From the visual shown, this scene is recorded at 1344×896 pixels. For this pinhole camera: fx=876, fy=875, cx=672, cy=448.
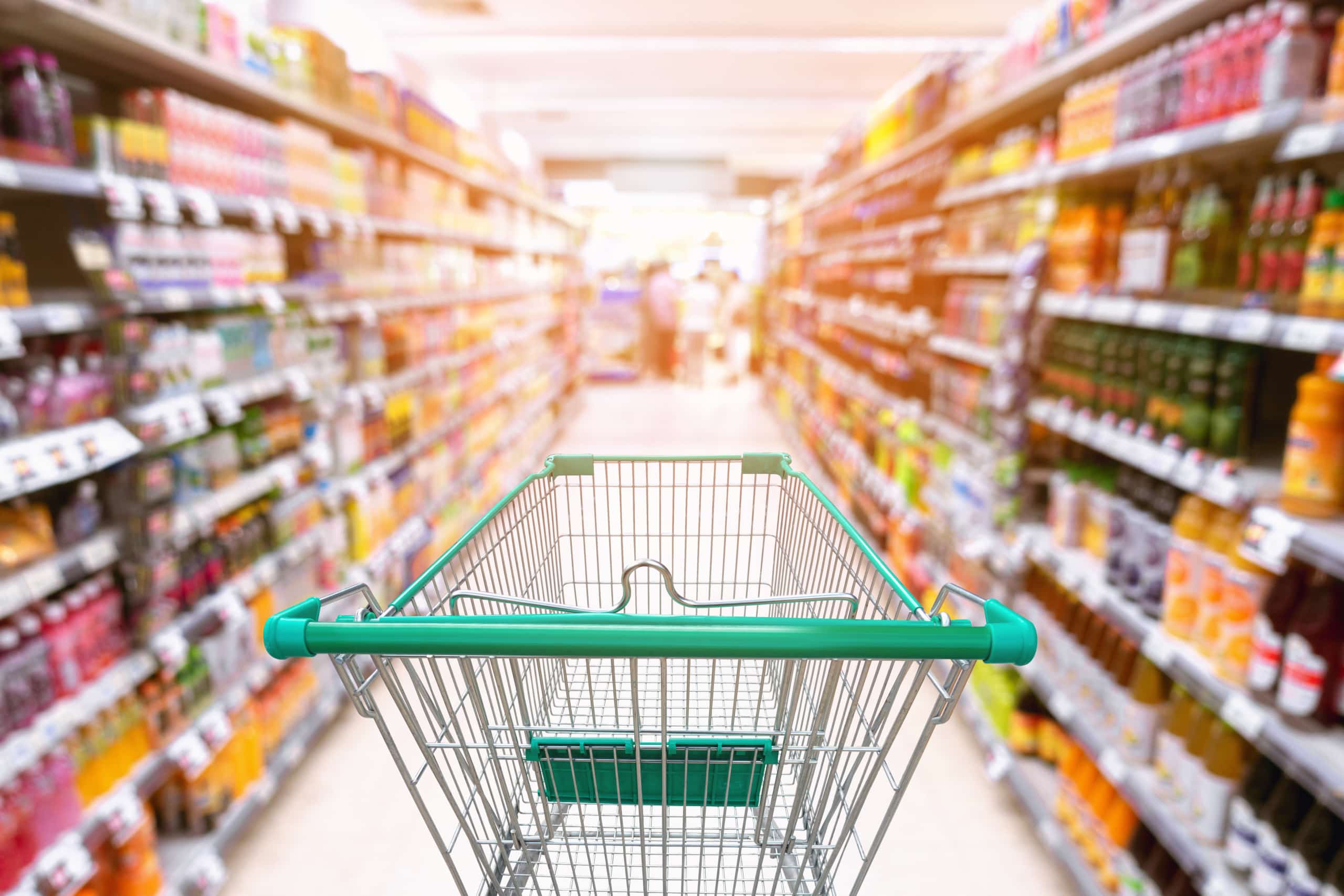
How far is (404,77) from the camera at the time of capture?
304 inches

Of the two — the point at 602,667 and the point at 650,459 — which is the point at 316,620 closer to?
the point at 650,459

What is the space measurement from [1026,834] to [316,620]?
2713 millimetres

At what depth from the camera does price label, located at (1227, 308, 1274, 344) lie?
71.1 inches

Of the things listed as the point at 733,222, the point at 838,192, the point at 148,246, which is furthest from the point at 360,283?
the point at 733,222

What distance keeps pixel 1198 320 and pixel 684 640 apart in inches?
69.6

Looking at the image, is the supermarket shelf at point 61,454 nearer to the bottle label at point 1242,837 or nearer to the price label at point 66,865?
the price label at point 66,865

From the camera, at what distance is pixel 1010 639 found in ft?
2.86

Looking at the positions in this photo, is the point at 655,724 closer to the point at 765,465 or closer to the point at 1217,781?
the point at 765,465

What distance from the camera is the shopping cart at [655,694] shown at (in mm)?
871

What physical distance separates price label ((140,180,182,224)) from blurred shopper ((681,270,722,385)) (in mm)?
10856

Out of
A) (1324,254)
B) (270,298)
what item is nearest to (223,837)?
(270,298)

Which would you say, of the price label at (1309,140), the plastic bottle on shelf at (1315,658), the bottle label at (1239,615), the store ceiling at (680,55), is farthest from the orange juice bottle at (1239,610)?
the store ceiling at (680,55)

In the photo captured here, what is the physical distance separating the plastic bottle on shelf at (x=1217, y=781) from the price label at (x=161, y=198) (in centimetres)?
297

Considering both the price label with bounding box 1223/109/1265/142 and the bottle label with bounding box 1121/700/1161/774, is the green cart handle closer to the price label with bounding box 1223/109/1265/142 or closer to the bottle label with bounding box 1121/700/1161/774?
the price label with bounding box 1223/109/1265/142
